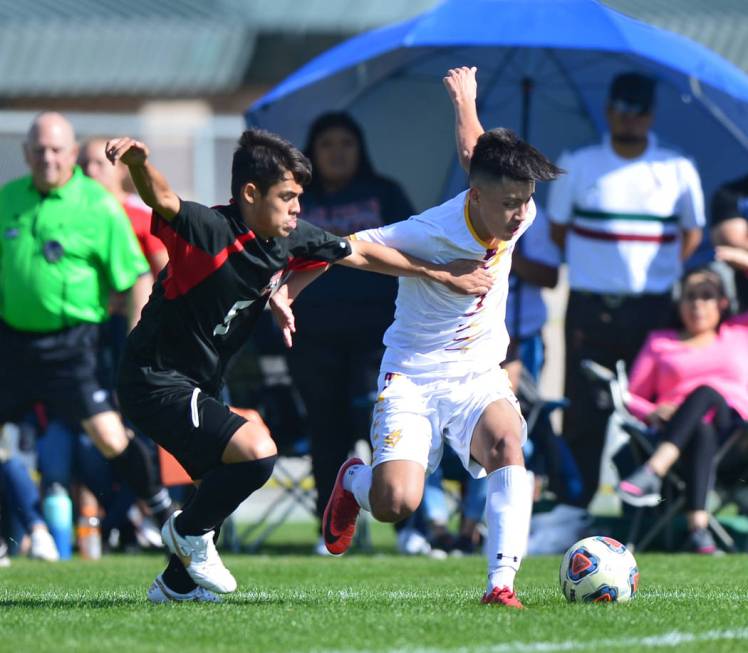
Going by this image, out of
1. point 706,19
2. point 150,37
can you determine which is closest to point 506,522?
point 706,19

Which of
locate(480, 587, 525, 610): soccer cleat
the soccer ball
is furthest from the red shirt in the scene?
locate(480, 587, 525, 610): soccer cleat

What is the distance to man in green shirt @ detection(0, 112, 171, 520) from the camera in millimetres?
9867

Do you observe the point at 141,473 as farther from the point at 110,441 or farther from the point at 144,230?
the point at 144,230

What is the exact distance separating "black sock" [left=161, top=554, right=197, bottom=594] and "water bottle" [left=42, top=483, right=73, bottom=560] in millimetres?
3572

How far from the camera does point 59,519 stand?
10453mm

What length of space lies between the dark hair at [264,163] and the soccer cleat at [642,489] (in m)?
4.06

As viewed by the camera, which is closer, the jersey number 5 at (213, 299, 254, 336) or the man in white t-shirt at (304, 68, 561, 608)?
the jersey number 5 at (213, 299, 254, 336)

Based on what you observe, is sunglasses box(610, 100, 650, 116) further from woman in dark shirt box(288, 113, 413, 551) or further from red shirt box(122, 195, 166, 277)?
red shirt box(122, 195, 166, 277)

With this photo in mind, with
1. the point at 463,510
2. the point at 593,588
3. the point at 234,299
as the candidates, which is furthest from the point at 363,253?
the point at 463,510

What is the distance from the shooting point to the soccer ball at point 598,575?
22.6ft

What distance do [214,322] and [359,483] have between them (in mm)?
1048

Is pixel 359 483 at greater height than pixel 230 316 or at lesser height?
lesser

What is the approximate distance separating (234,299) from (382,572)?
8.72 feet

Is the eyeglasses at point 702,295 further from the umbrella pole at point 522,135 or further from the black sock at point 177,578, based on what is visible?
the black sock at point 177,578
